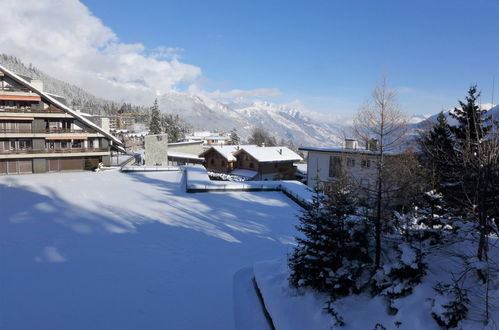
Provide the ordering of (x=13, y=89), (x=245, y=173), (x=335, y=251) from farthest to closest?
(x=245, y=173) < (x=13, y=89) < (x=335, y=251)

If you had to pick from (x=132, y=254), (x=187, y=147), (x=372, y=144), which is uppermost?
(x=187, y=147)

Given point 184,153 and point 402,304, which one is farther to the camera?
point 184,153

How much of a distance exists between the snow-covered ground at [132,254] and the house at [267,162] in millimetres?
27547

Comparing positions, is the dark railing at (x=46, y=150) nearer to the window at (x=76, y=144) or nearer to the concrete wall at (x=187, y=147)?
the window at (x=76, y=144)

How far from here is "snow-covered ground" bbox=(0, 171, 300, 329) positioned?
525cm

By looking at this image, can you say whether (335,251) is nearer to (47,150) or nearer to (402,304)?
(402,304)

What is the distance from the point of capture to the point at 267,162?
41.9 m

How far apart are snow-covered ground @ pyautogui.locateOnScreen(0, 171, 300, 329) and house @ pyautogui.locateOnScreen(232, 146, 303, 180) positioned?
90.4 ft

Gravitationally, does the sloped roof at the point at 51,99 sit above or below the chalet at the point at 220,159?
above

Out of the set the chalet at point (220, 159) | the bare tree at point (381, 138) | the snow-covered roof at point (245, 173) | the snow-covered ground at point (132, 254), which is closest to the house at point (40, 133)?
the snow-covered ground at point (132, 254)

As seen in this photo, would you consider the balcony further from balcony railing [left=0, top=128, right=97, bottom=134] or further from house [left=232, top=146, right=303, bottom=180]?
house [left=232, top=146, right=303, bottom=180]

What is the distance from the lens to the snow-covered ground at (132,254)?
5.25m

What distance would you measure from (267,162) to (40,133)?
88.7 feet

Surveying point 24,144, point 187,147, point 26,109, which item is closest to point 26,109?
point 26,109
